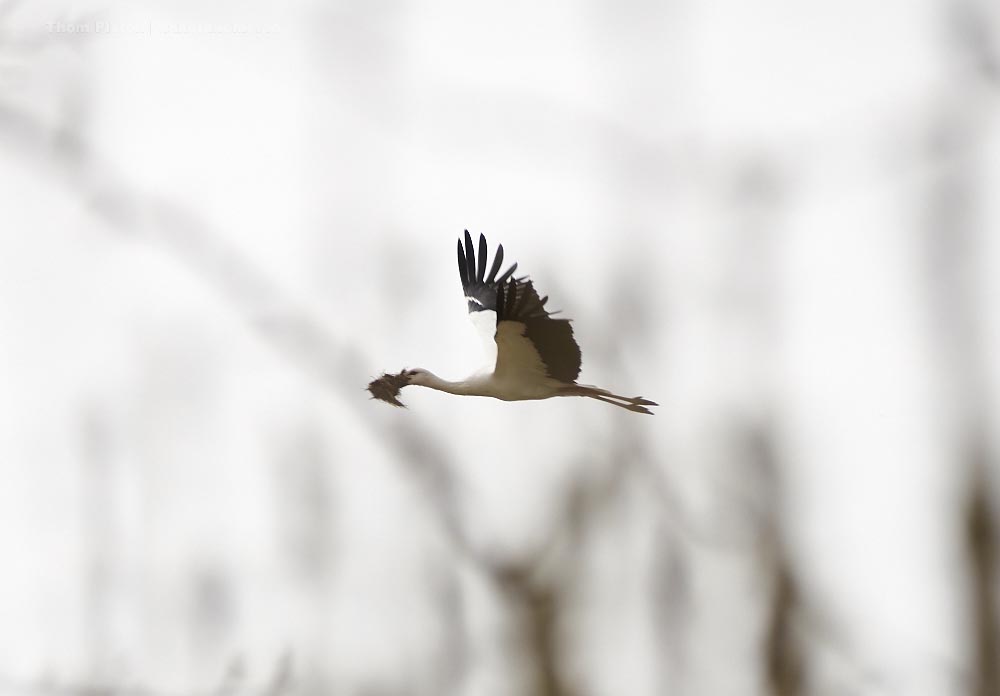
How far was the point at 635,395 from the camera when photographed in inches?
60.6

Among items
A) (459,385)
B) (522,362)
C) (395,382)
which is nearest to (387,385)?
(395,382)

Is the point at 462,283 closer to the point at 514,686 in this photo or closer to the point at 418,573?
the point at 418,573

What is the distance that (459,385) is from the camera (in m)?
1.92

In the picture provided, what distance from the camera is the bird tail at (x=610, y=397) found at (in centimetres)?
155

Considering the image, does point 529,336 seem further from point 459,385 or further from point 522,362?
point 459,385

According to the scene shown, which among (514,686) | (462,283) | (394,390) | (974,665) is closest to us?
(974,665)

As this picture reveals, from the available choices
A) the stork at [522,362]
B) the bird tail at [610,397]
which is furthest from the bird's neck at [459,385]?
the bird tail at [610,397]

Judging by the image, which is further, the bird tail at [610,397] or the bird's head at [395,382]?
the bird's head at [395,382]

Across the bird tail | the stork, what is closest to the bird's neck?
the stork

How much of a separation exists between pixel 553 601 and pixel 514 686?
6.0 inches

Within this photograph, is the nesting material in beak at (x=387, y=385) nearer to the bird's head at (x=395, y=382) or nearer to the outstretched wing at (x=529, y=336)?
the bird's head at (x=395, y=382)

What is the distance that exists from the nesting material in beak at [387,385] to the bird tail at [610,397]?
0.96 ft

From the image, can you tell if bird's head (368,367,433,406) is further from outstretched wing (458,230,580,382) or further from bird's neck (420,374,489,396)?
outstretched wing (458,230,580,382)

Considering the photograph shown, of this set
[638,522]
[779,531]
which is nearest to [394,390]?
[638,522]
